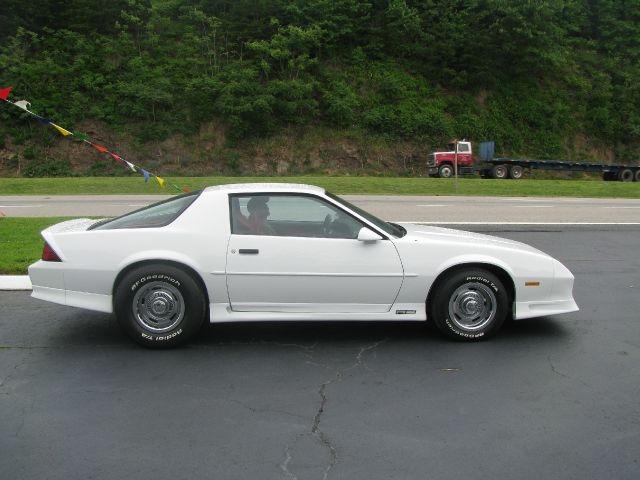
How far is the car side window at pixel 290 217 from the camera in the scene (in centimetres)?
518

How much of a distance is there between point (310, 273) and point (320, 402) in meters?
1.31

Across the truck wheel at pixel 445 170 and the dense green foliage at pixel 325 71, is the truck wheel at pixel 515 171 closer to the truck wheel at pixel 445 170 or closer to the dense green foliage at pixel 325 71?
the truck wheel at pixel 445 170

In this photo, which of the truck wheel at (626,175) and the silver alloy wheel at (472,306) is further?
the truck wheel at (626,175)

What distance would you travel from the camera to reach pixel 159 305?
497 centimetres

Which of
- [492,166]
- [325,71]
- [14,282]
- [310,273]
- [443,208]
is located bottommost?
[443,208]

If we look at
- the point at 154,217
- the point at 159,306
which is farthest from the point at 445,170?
the point at 159,306

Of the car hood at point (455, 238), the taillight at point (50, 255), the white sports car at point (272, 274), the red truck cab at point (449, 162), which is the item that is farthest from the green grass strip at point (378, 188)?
the white sports car at point (272, 274)

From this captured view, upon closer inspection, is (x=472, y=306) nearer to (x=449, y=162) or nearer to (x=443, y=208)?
(x=443, y=208)

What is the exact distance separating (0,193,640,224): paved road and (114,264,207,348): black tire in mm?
9306

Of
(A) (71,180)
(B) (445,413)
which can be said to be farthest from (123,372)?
(A) (71,180)

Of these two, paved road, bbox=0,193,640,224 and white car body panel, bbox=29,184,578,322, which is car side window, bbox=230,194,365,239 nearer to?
white car body panel, bbox=29,184,578,322

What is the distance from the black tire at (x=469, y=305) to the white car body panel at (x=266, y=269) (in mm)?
111

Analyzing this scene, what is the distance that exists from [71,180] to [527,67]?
30.7 m

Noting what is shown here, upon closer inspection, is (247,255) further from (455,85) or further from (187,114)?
(455,85)
